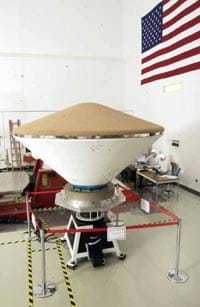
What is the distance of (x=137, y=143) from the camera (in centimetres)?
205

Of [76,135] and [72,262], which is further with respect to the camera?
[72,262]

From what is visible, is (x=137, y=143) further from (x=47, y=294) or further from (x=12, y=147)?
(x=12, y=147)

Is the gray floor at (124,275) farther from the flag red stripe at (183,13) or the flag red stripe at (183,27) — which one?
the flag red stripe at (183,13)

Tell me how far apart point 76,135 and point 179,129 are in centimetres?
389

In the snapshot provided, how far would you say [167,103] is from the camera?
18.7ft

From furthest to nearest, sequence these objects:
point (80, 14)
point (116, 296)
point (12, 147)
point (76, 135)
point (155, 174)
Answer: point (80, 14), point (12, 147), point (155, 174), point (116, 296), point (76, 135)

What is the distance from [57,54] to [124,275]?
6.36 meters

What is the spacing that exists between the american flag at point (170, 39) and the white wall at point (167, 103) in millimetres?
207

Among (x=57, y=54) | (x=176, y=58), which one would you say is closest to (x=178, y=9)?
(x=176, y=58)

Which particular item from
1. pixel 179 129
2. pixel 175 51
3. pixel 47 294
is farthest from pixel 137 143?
pixel 175 51

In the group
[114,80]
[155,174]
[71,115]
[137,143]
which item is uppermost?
[114,80]

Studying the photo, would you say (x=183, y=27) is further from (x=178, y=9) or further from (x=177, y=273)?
(x=177, y=273)

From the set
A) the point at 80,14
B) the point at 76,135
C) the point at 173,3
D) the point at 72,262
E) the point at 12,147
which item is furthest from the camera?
the point at 80,14

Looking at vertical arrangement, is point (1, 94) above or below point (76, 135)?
above
